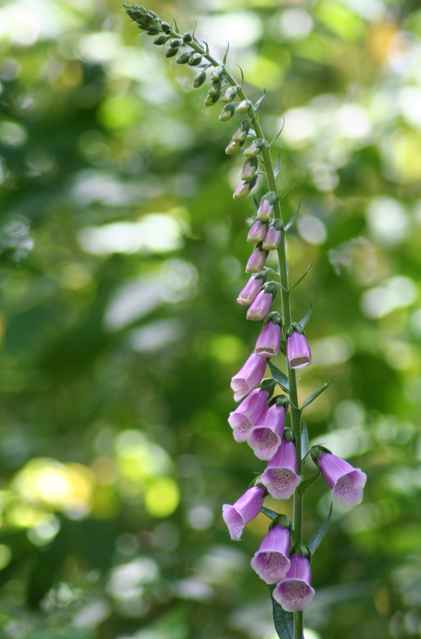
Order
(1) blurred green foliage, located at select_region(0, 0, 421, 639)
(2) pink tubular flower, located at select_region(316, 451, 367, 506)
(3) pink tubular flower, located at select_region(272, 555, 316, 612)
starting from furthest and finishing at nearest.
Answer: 1. (1) blurred green foliage, located at select_region(0, 0, 421, 639)
2. (2) pink tubular flower, located at select_region(316, 451, 367, 506)
3. (3) pink tubular flower, located at select_region(272, 555, 316, 612)

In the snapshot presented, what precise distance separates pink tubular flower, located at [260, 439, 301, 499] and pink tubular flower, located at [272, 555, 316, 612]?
0.33 feet

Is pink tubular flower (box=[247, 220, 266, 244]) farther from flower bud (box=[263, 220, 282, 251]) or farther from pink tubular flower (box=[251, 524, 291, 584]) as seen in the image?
pink tubular flower (box=[251, 524, 291, 584])

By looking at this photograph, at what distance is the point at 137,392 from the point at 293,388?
2419 millimetres

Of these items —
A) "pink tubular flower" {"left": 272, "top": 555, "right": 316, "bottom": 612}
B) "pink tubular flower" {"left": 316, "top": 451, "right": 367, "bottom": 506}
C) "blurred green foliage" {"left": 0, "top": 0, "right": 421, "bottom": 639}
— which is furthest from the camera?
"blurred green foliage" {"left": 0, "top": 0, "right": 421, "bottom": 639}

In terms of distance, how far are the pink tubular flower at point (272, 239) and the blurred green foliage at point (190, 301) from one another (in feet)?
2.54

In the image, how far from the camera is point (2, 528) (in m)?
2.11

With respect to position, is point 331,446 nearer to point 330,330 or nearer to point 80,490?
point 330,330

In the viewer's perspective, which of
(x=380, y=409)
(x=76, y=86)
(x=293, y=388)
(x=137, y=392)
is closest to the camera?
(x=293, y=388)

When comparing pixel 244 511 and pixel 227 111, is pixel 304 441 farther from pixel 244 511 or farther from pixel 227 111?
pixel 227 111

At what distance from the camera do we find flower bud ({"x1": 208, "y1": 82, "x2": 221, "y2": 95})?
810mm

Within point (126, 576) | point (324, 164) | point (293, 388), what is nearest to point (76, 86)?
point (324, 164)

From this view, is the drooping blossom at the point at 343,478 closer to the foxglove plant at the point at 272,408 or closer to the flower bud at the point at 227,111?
the foxglove plant at the point at 272,408

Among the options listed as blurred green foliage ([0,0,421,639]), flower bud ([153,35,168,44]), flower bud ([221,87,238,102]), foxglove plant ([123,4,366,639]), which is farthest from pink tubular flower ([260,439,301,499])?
blurred green foliage ([0,0,421,639])

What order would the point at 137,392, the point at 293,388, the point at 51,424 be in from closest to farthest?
the point at 293,388 < the point at 51,424 < the point at 137,392
